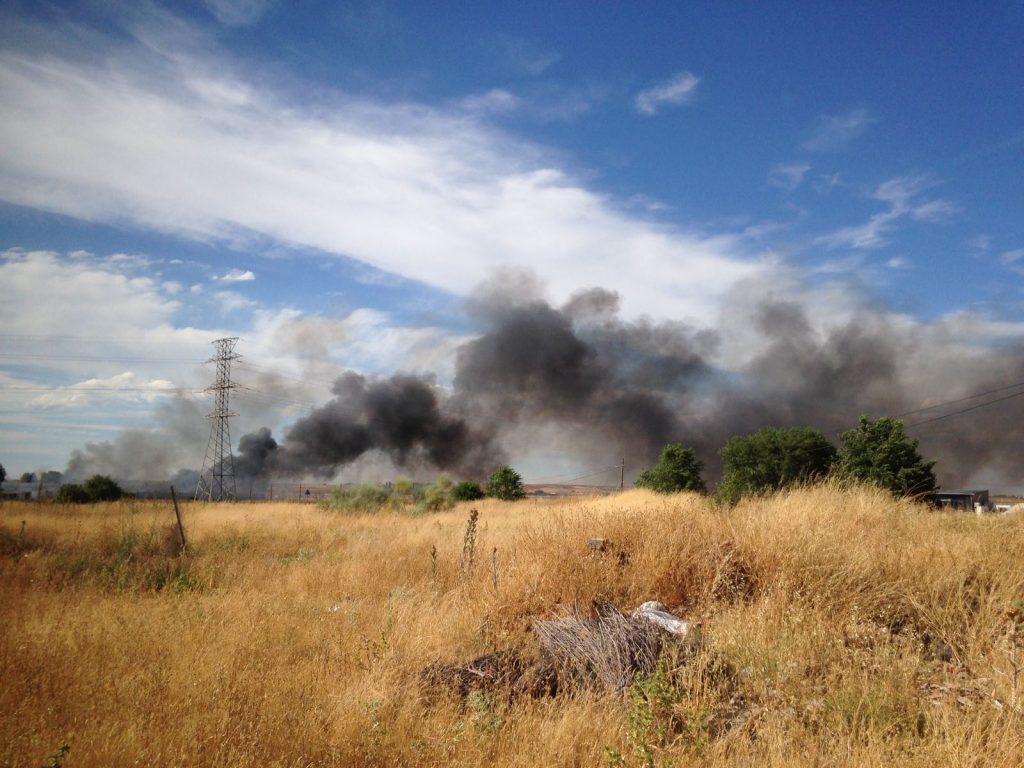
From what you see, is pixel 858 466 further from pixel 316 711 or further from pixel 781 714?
pixel 316 711

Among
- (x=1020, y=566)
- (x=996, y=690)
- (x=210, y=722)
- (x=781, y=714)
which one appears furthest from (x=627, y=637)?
(x=1020, y=566)

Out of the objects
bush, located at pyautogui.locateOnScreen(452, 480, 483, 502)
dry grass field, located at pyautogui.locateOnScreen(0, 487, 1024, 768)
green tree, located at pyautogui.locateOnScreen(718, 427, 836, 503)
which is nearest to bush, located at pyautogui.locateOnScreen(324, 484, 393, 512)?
bush, located at pyautogui.locateOnScreen(452, 480, 483, 502)

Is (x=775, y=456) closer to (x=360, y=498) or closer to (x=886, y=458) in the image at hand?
(x=886, y=458)

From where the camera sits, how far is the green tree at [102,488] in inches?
1458

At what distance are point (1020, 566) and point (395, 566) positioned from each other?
31.9ft

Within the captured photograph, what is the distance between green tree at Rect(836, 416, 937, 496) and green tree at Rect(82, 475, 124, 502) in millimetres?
39674

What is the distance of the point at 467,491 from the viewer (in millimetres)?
46625

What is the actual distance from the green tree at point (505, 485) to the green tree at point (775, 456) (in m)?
15.8

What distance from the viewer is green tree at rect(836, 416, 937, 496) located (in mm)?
29016

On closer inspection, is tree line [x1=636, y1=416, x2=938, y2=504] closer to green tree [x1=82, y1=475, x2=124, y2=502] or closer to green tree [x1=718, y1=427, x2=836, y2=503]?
green tree [x1=718, y1=427, x2=836, y2=503]

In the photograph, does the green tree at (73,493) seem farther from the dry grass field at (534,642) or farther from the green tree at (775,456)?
the green tree at (775,456)

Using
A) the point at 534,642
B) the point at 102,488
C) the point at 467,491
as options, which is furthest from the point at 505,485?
the point at 534,642

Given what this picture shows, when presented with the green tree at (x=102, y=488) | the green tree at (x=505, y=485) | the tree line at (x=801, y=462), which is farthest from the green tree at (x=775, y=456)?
the green tree at (x=102, y=488)

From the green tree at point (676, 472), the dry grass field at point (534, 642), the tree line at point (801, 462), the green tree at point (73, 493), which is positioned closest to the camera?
the dry grass field at point (534, 642)
